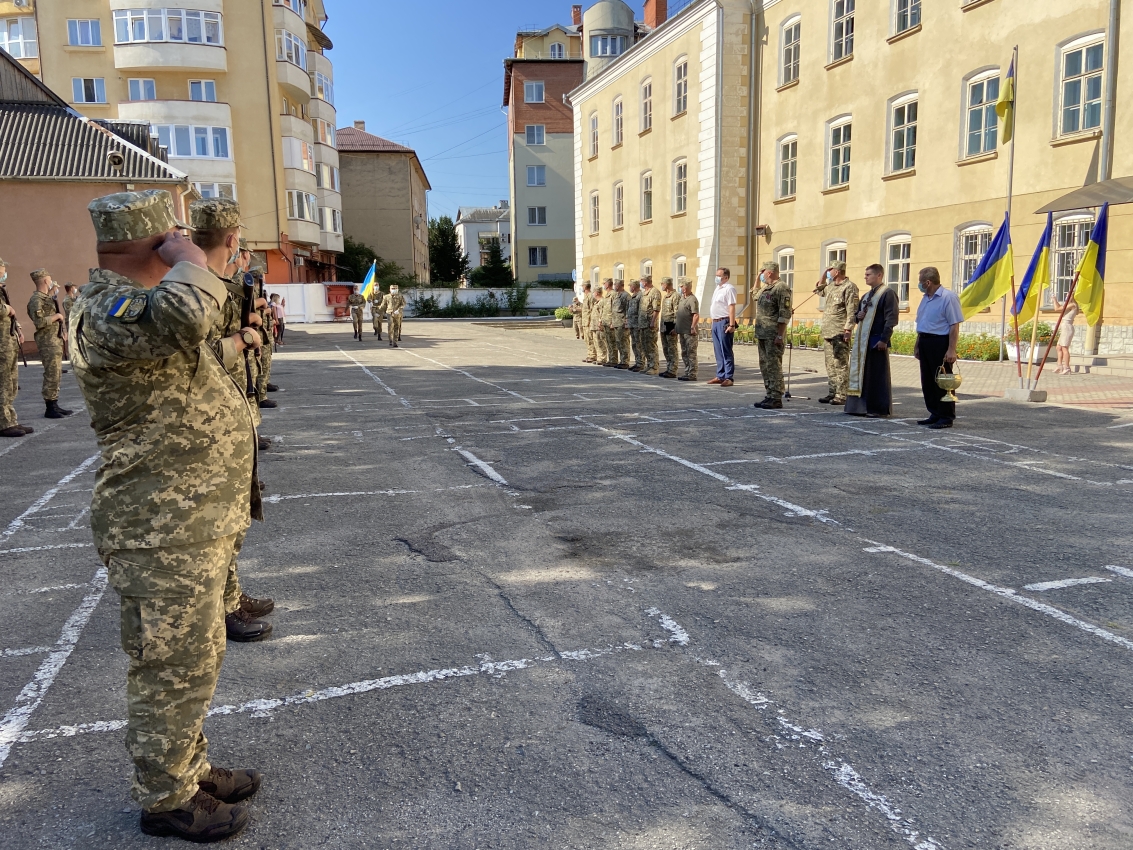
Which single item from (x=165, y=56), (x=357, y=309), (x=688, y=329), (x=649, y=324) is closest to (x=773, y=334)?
(x=688, y=329)

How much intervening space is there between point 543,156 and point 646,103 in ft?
89.4

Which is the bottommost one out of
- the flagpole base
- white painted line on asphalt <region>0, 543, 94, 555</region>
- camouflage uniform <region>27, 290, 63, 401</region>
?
white painted line on asphalt <region>0, 543, 94, 555</region>

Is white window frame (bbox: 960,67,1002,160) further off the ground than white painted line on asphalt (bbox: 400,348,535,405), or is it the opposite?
white window frame (bbox: 960,67,1002,160)

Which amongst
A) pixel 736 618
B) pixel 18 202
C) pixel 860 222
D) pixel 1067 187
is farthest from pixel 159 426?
pixel 18 202

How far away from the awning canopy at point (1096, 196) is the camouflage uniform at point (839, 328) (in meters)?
2.95

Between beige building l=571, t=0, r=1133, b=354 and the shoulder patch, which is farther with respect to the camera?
beige building l=571, t=0, r=1133, b=354

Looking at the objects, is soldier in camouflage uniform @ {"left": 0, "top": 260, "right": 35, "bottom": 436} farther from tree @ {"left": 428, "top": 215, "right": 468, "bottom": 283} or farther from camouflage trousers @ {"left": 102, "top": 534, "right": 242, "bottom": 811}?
tree @ {"left": 428, "top": 215, "right": 468, "bottom": 283}

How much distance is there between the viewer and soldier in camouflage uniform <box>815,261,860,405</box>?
1174 cm

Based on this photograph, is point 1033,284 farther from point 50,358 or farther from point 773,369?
point 50,358

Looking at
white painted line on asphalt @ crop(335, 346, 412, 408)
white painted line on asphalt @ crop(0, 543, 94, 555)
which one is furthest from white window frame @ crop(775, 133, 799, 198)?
white painted line on asphalt @ crop(0, 543, 94, 555)

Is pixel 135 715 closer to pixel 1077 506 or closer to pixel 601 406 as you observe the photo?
pixel 1077 506

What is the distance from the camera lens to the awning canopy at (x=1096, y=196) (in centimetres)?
1177

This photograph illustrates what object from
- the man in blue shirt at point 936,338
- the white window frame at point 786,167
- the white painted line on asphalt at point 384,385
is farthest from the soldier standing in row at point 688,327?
the white window frame at point 786,167

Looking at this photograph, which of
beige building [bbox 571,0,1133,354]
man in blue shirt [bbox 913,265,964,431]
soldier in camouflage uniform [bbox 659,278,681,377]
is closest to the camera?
man in blue shirt [bbox 913,265,964,431]
